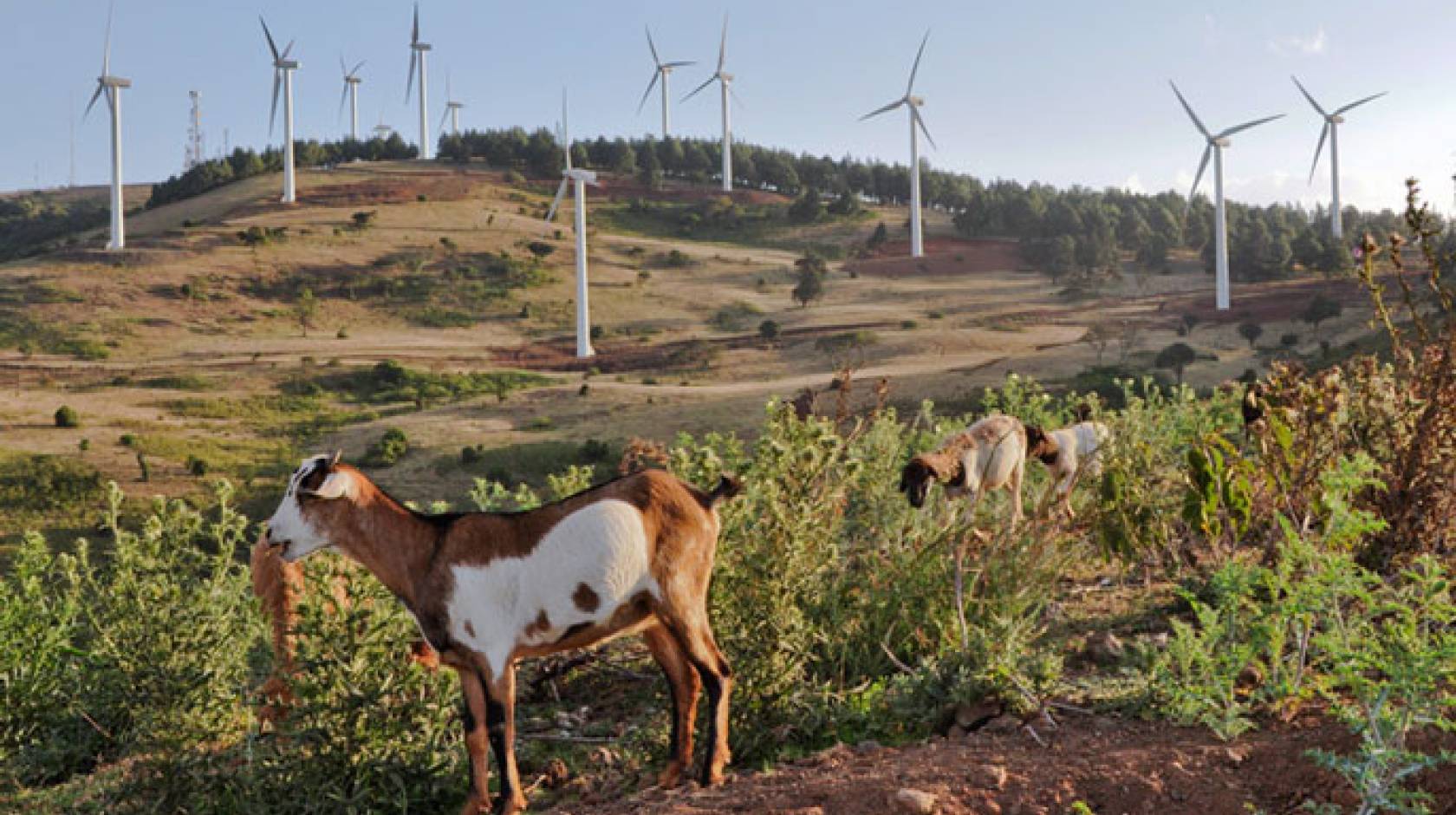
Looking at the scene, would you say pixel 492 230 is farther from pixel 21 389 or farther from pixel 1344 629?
pixel 1344 629

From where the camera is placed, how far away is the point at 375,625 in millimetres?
6410

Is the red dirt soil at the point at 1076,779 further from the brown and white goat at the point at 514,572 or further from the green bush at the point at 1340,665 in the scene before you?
the brown and white goat at the point at 514,572

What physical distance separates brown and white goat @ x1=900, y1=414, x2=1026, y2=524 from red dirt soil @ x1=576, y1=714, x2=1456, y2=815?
3124 millimetres

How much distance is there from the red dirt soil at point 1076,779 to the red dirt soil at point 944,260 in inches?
3652

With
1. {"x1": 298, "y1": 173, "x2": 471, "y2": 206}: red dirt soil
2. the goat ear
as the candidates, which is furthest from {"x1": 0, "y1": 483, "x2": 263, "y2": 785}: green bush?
{"x1": 298, "y1": 173, "x2": 471, "y2": 206}: red dirt soil

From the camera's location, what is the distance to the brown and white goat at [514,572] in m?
5.57

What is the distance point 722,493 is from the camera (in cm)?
596

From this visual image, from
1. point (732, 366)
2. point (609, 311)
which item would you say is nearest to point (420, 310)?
point (609, 311)

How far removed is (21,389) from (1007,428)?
66.2m

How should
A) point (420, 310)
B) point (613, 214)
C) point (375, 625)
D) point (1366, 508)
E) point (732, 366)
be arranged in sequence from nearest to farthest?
point (375, 625)
point (1366, 508)
point (732, 366)
point (420, 310)
point (613, 214)

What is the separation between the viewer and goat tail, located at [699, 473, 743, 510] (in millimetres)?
5934

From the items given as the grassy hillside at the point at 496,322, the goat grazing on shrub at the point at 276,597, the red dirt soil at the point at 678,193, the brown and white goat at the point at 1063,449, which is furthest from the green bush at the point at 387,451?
the red dirt soil at the point at 678,193

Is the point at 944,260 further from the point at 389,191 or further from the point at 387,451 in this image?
the point at 387,451

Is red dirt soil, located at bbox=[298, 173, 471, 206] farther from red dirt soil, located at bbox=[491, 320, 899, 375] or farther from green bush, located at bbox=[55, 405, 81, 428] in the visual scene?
green bush, located at bbox=[55, 405, 81, 428]
